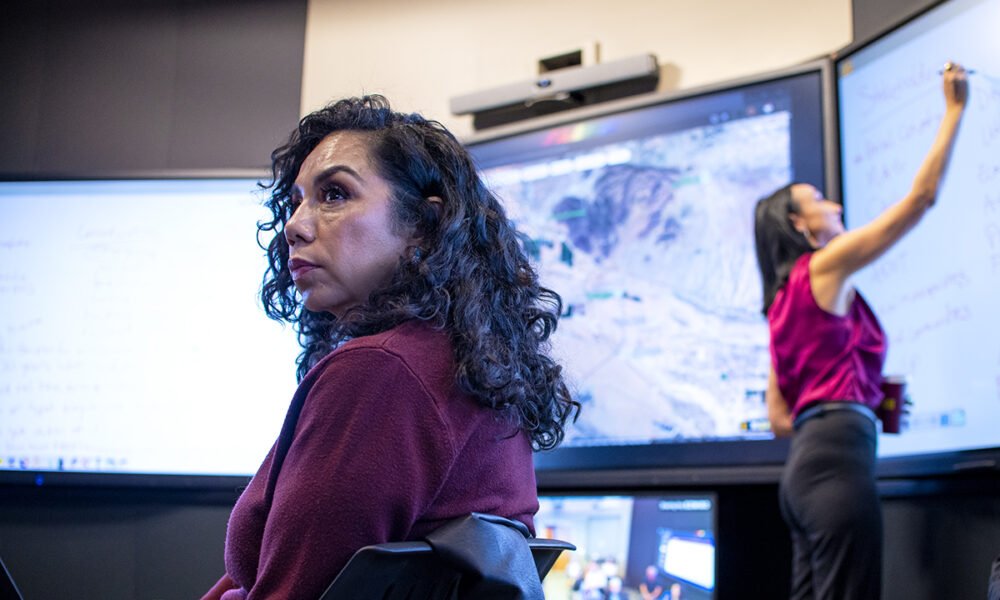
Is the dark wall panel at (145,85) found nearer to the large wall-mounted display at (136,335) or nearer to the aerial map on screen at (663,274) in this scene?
the large wall-mounted display at (136,335)

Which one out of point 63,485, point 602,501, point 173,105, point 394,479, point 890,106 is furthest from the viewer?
point 173,105

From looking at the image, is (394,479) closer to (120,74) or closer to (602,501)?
(602,501)

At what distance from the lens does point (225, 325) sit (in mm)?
3311

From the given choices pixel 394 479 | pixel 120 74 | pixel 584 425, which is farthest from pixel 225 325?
pixel 394 479

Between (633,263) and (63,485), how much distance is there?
1.87m

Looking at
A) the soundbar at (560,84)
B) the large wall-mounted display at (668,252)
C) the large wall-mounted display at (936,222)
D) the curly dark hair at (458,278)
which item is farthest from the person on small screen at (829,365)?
the soundbar at (560,84)

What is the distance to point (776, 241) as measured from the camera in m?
2.57

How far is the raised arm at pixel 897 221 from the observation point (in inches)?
92.8

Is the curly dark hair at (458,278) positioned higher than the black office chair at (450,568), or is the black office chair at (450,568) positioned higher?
the curly dark hair at (458,278)

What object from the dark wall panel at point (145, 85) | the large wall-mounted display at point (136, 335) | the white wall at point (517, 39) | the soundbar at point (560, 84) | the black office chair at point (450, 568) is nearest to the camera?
the black office chair at point (450, 568)

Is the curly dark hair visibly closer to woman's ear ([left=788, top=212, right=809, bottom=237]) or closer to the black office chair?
the black office chair

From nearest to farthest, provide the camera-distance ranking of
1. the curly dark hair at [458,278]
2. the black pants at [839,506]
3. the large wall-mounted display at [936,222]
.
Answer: the curly dark hair at [458,278], the black pants at [839,506], the large wall-mounted display at [936,222]

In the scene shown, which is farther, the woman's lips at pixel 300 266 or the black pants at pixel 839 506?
the black pants at pixel 839 506

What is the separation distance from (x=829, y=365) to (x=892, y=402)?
21 cm
